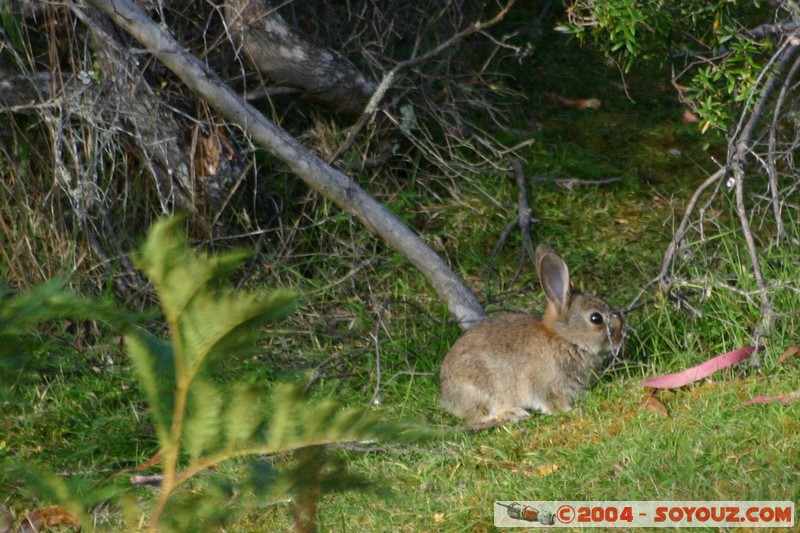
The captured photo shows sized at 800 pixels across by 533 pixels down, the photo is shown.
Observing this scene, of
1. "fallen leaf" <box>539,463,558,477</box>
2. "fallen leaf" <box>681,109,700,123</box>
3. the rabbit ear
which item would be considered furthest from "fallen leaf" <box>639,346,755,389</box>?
"fallen leaf" <box>681,109,700,123</box>

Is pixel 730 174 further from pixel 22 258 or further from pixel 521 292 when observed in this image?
pixel 22 258

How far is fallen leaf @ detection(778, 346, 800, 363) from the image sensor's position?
461cm

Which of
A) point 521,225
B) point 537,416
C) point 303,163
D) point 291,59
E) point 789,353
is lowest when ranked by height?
point 537,416

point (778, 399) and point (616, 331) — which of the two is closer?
point (778, 399)

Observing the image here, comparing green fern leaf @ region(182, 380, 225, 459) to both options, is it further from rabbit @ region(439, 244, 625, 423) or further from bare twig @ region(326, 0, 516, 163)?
bare twig @ region(326, 0, 516, 163)

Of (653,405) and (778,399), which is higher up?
(778,399)

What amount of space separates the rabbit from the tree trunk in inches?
12.9

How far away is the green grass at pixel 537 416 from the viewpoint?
3863mm

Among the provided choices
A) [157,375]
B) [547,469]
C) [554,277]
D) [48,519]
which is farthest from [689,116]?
[157,375]

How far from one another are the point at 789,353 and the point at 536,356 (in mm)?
1063

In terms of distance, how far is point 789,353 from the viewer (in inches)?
182

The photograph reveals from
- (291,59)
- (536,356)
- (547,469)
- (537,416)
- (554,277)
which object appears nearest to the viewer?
(547,469)

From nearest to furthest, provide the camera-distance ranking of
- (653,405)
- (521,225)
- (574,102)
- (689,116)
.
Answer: (653,405) → (521,225) → (689,116) → (574,102)

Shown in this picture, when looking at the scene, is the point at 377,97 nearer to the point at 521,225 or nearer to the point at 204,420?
the point at 521,225
